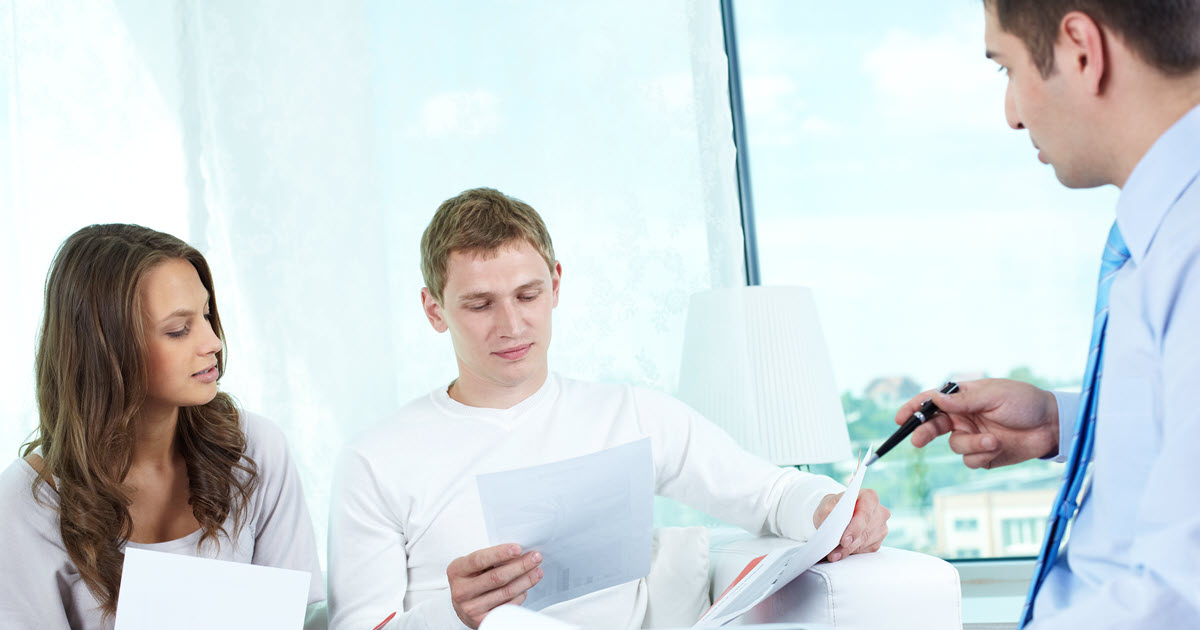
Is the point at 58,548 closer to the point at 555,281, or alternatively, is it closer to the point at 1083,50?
the point at 555,281

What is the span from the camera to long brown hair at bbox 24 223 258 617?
1522mm

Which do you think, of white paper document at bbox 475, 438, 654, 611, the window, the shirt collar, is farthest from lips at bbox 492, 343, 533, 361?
the window

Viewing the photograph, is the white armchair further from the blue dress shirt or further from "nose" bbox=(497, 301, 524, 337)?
"nose" bbox=(497, 301, 524, 337)

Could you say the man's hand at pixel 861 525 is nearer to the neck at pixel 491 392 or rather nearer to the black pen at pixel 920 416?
the black pen at pixel 920 416

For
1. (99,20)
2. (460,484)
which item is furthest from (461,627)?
(99,20)

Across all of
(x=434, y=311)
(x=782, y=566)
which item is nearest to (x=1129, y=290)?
(x=782, y=566)

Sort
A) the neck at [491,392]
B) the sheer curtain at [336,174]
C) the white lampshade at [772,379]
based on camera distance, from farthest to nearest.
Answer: the sheer curtain at [336,174] < the white lampshade at [772,379] < the neck at [491,392]

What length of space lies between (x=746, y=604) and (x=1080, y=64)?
0.81 meters

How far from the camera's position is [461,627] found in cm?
142

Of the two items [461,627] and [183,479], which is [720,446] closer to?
[461,627]

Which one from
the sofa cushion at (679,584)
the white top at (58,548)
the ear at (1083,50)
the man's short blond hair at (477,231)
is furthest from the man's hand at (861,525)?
the white top at (58,548)

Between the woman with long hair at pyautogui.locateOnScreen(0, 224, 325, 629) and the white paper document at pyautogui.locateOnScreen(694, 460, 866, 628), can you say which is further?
the woman with long hair at pyautogui.locateOnScreen(0, 224, 325, 629)

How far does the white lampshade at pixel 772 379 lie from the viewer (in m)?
2.14

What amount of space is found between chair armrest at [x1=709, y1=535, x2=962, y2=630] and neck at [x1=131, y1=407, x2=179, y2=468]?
1158mm
